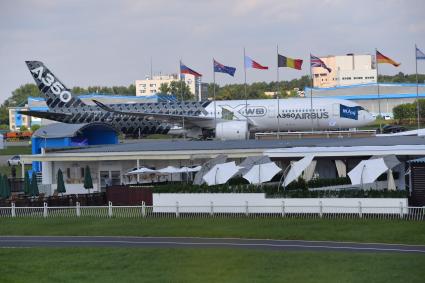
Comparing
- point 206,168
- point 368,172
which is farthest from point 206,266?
point 206,168

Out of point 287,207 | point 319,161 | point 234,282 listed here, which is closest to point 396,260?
point 234,282

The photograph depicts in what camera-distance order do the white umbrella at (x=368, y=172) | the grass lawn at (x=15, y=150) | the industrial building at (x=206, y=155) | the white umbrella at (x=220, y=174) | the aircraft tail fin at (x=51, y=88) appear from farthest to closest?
1. the grass lawn at (x=15, y=150)
2. the aircraft tail fin at (x=51, y=88)
3. the industrial building at (x=206, y=155)
4. the white umbrella at (x=220, y=174)
5. the white umbrella at (x=368, y=172)

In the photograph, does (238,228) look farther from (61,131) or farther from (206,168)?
(61,131)

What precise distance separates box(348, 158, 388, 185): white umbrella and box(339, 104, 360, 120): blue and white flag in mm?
36818

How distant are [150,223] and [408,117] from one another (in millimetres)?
87071

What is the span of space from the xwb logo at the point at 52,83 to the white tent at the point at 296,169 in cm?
4711

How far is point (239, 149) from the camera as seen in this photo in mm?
46875

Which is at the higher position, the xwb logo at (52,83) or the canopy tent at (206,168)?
the xwb logo at (52,83)

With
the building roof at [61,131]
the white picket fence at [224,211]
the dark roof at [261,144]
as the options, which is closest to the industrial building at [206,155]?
the dark roof at [261,144]

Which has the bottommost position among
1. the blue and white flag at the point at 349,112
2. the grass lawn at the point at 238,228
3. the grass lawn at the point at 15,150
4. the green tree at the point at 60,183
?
the grass lawn at the point at 238,228

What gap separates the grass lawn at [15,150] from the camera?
9496 cm

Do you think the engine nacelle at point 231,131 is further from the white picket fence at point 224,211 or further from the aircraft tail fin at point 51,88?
the white picket fence at point 224,211

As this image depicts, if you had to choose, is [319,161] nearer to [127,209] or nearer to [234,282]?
[127,209]

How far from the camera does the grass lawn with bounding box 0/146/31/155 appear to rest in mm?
94956
